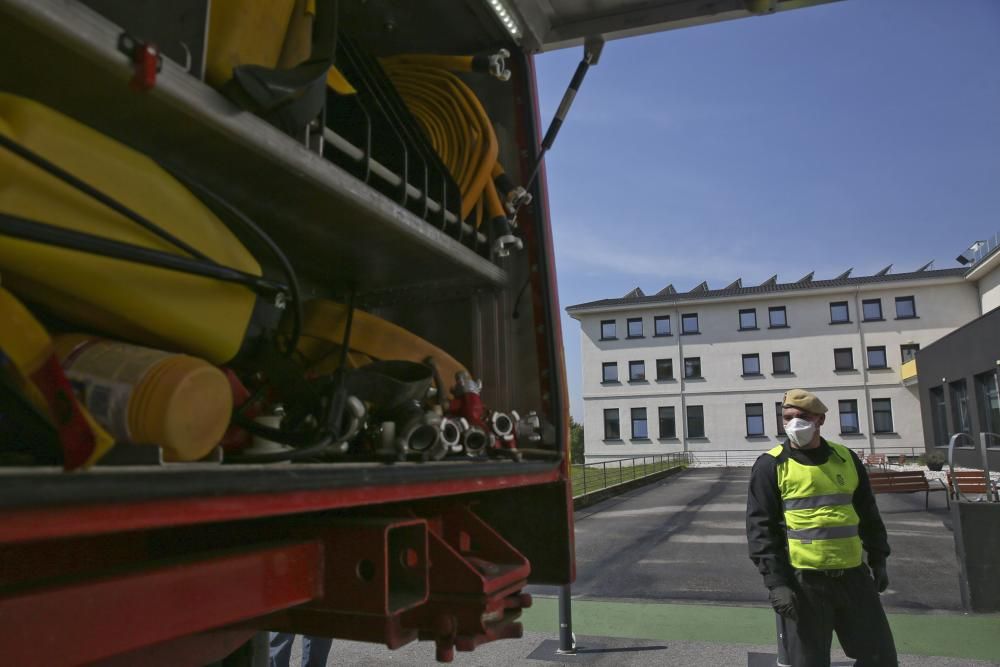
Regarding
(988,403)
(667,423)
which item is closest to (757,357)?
(667,423)

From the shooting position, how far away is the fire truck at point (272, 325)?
1.08m

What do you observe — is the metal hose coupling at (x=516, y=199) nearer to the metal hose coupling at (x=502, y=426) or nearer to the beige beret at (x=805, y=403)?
the metal hose coupling at (x=502, y=426)

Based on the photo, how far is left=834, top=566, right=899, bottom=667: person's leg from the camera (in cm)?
390

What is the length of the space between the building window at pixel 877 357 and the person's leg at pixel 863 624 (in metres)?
39.1

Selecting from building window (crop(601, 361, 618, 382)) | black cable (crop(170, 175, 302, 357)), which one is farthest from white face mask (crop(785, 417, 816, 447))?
building window (crop(601, 361, 618, 382))

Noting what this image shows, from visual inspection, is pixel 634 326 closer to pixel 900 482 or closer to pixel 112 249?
pixel 900 482

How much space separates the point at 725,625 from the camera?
6574mm

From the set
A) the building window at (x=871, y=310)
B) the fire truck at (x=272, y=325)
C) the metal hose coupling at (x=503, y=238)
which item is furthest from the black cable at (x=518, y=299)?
the building window at (x=871, y=310)

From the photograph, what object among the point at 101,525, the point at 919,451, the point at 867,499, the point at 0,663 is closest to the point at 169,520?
the point at 101,525

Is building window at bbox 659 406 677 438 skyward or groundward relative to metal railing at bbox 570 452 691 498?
skyward

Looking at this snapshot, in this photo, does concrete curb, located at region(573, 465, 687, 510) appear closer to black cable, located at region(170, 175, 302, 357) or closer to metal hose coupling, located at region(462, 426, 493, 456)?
metal hose coupling, located at region(462, 426, 493, 456)

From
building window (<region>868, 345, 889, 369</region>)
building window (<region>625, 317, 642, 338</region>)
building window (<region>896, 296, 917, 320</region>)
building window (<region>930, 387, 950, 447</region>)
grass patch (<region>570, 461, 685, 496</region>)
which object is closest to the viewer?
grass patch (<region>570, 461, 685, 496</region>)

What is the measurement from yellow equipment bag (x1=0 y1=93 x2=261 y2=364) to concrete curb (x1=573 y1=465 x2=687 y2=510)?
13.6 m

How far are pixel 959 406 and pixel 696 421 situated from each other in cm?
1566
